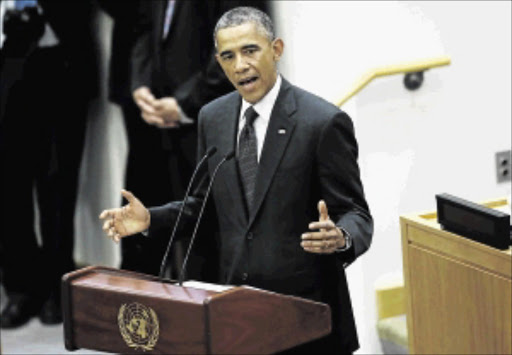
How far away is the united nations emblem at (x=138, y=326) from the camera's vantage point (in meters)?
2.67

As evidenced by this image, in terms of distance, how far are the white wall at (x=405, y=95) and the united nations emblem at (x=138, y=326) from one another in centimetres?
209

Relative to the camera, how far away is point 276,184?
2994mm

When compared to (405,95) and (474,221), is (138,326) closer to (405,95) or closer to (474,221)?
(474,221)

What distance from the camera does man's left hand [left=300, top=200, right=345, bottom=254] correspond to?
107 inches

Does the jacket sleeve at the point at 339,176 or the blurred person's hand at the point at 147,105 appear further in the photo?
the blurred person's hand at the point at 147,105

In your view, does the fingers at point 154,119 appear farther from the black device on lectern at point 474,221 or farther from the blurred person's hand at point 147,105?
the black device on lectern at point 474,221

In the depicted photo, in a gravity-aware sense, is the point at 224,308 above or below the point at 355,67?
below

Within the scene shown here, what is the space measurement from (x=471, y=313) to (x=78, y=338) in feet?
3.93

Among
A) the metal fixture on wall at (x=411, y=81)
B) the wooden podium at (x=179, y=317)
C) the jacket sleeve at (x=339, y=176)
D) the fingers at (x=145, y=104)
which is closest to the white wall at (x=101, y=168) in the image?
the fingers at (x=145, y=104)

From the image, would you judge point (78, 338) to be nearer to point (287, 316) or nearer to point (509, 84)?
point (287, 316)

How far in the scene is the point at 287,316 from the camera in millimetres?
2746

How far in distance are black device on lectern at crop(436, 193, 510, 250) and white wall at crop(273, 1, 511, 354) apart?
128 cm

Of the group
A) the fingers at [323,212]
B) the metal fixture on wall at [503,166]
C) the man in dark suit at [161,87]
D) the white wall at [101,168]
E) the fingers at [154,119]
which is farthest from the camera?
the white wall at [101,168]

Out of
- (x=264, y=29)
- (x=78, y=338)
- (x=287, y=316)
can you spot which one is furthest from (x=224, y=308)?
(x=264, y=29)
